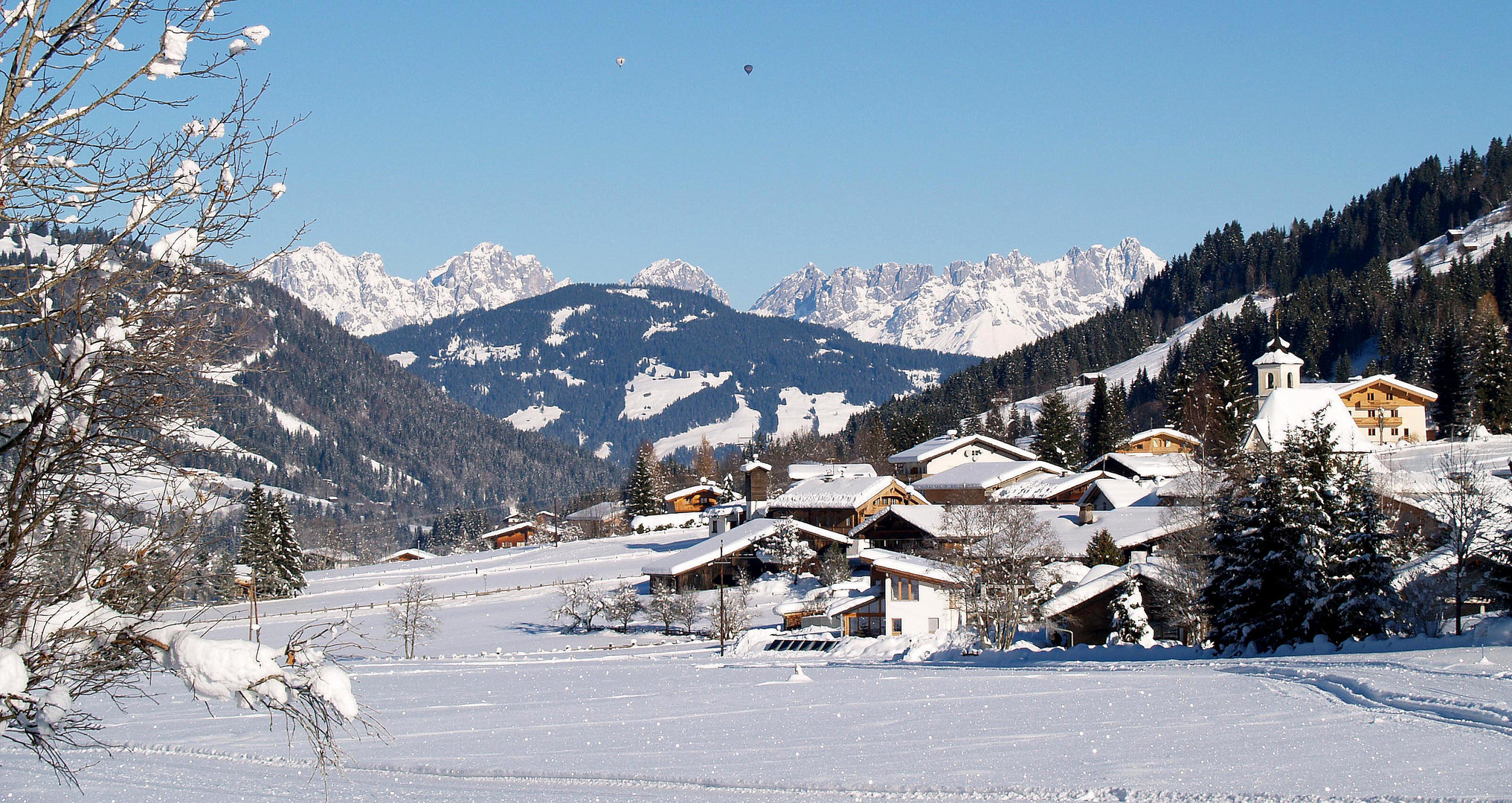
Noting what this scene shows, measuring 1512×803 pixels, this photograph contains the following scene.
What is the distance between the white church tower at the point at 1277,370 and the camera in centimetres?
7875

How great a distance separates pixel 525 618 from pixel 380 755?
130ft

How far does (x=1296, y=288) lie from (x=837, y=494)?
108 meters

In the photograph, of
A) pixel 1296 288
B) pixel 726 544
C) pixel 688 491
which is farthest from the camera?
pixel 1296 288

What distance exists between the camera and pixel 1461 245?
456 feet

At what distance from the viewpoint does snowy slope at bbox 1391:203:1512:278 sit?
135m

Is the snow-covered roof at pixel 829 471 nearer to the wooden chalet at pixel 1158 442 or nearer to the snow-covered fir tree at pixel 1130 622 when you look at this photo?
the wooden chalet at pixel 1158 442

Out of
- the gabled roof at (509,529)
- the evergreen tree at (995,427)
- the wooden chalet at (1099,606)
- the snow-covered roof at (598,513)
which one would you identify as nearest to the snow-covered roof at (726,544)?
the wooden chalet at (1099,606)

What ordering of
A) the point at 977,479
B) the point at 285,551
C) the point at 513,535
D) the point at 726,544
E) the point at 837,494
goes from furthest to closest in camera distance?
the point at 513,535, the point at 977,479, the point at 837,494, the point at 285,551, the point at 726,544

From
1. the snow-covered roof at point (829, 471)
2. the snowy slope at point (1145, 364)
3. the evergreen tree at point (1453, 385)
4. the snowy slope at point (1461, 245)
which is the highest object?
the snowy slope at point (1461, 245)

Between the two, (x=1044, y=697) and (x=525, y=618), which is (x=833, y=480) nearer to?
(x=525, y=618)

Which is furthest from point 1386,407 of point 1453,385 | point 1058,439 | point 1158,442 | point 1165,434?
point 1058,439

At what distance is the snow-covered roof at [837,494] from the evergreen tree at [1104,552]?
22.4 meters

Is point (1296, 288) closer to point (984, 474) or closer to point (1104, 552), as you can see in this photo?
point (984, 474)

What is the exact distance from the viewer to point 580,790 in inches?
616
